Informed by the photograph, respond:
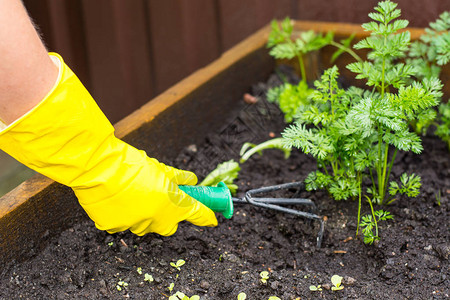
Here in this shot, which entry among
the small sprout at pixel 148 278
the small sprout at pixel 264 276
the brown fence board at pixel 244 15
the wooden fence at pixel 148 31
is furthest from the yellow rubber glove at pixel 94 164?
the brown fence board at pixel 244 15

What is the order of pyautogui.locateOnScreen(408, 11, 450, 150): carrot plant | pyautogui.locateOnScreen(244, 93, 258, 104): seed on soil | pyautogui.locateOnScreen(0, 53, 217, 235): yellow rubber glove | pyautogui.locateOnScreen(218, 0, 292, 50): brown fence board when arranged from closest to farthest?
pyautogui.locateOnScreen(0, 53, 217, 235): yellow rubber glove, pyautogui.locateOnScreen(408, 11, 450, 150): carrot plant, pyautogui.locateOnScreen(244, 93, 258, 104): seed on soil, pyautogui.locateOnScreen(218, 0, 292, 50): brown fence board

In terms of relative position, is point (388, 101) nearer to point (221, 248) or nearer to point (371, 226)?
point (371, 226)

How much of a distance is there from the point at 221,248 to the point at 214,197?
20cm

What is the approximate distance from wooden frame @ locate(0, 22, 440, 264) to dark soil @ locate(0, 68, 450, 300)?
7cm

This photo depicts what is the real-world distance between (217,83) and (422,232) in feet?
3.80

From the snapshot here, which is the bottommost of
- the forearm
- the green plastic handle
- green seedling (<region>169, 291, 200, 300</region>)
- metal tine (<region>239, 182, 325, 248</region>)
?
green seedling (<region>169, 291, 200, 300</region>)

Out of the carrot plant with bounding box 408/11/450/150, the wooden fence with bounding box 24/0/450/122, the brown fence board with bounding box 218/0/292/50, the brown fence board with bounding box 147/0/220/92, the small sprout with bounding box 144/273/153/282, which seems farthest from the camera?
the brown fence board with bounding box 218/0/292/50

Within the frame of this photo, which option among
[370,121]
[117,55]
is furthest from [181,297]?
[117,55]

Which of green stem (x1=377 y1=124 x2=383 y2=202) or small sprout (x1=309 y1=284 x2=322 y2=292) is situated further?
green stem (x1=377 y1=124 x2=383 y2=202)

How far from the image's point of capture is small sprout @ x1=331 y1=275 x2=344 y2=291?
1.64m

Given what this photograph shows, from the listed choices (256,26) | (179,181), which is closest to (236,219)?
(179,181)

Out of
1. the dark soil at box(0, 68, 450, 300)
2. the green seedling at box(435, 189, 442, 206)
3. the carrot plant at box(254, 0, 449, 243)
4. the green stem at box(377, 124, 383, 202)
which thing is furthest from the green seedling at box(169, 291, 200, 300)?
the green seedling at box(435, 189, 442, 206)

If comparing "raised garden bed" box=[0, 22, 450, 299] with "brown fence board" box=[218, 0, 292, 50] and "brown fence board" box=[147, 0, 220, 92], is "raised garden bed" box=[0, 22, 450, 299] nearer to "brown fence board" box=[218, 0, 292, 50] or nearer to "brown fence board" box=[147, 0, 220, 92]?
"brown fence board" box=[147, 0, 220, 92]

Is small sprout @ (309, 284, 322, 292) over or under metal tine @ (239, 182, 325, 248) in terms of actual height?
under
